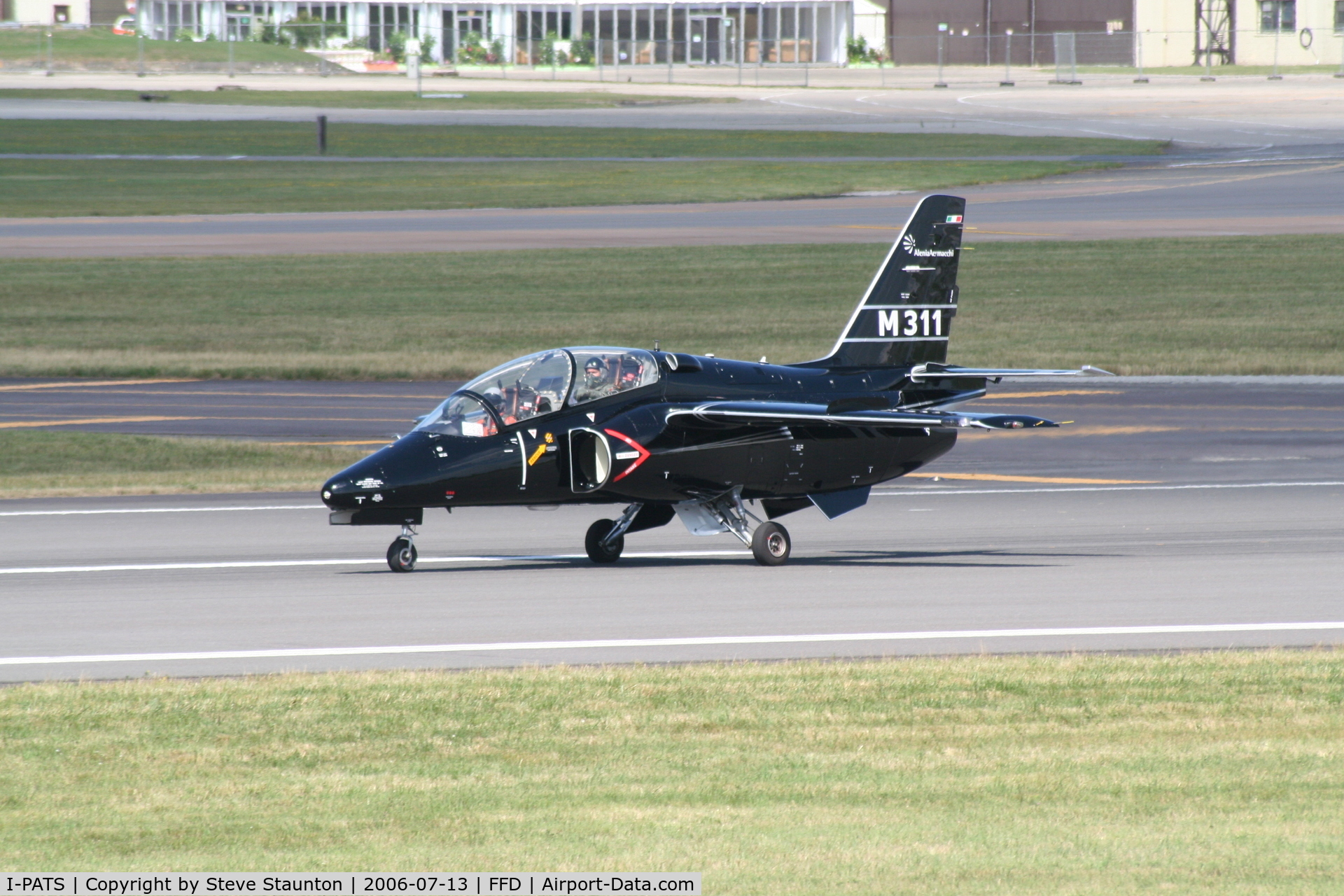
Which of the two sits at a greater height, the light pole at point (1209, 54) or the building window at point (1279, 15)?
the building window at point (1279, 15)

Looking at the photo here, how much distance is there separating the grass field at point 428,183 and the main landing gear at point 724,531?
46443 millimetres

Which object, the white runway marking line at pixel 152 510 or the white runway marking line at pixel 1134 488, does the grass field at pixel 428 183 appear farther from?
the white runway marking line at pixel 152 510

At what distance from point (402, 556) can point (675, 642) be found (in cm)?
522

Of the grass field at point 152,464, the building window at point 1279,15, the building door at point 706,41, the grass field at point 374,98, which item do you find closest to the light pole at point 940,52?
the grass field at point 374,98

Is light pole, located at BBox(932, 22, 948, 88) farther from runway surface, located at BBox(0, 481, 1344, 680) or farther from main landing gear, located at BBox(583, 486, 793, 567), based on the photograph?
main landing gear, located at BBox(583, 486, 793, 567)

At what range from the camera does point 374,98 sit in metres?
112

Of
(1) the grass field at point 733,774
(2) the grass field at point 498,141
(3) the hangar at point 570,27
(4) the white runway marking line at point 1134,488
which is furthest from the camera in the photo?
(3) the hangar at point 570,27

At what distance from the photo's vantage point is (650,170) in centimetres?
7475

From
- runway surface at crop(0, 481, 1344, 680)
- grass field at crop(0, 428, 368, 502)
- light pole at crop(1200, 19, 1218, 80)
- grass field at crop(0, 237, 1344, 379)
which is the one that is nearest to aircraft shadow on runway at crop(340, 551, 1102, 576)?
runway surface at crop(0, 481, 1344, 680)

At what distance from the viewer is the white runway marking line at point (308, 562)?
19562 mm

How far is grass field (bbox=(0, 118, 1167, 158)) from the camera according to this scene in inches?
3189

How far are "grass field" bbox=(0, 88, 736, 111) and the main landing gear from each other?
88.0 meters

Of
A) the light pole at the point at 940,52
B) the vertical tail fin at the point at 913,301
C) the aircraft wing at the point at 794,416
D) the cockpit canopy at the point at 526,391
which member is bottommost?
the aircraft wing at the point at 794,416

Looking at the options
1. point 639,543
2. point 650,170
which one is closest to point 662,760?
point 639,543
